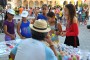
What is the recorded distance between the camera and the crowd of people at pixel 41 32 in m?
3.34

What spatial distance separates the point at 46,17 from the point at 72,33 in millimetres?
1223

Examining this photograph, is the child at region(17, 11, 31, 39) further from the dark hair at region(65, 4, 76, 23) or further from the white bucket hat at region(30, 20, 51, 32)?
the white bucket hat at region(30, 20, 51, 32)

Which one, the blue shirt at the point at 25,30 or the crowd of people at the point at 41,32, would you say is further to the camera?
the blue shirt at the point at 25,30

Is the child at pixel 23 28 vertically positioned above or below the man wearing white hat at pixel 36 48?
below

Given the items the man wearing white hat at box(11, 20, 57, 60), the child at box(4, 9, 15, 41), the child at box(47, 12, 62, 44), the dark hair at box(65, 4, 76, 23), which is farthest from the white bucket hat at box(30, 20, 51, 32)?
the child at box(4, 9, 15, 41)

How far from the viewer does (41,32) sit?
3.37m

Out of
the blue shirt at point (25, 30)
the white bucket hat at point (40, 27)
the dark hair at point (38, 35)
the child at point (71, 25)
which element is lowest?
the blue shirt at point (25, 30)

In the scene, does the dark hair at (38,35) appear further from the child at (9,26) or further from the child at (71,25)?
the child at (9,26)

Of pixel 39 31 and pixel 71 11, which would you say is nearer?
pixel 39 31

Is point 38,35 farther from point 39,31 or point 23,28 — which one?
point 23,28

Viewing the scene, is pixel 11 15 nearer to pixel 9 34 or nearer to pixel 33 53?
pixel 9 34

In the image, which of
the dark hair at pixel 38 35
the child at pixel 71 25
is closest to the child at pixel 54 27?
the child at pixel 71 25

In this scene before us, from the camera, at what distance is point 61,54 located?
4773 mm

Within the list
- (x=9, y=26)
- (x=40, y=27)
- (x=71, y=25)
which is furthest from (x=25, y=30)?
(x=40, y=27)
